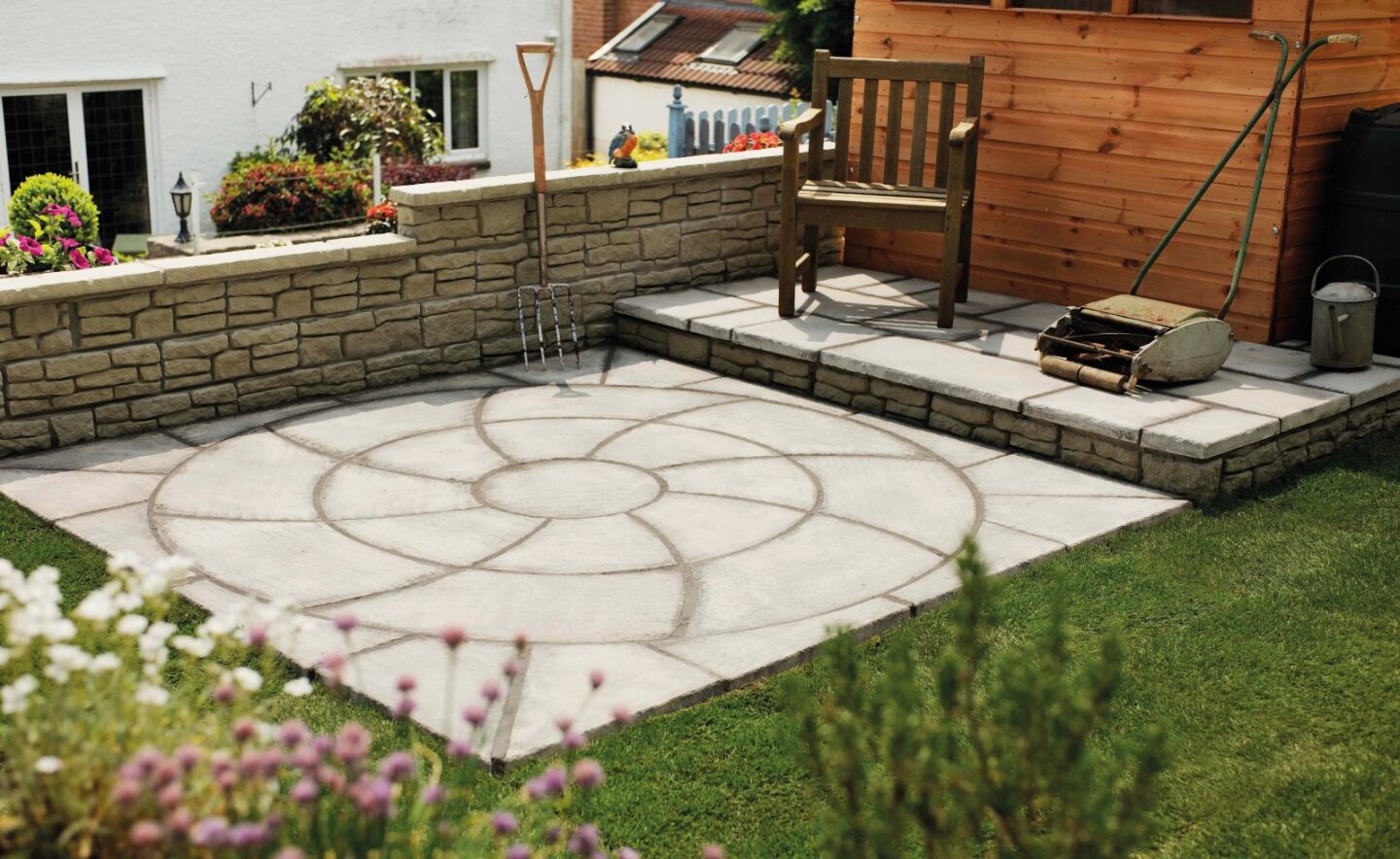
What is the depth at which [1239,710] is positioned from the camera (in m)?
3.68

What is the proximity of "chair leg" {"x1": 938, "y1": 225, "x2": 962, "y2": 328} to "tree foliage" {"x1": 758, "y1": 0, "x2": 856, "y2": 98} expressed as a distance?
961 cm

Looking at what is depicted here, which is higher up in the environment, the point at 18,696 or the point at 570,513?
the point at 18,696

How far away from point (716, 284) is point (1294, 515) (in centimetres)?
332

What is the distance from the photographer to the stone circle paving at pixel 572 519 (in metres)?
3.99

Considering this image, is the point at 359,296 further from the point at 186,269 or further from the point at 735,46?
the point at 735,46

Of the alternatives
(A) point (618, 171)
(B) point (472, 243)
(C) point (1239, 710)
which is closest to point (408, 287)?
(B) point (472, 243)

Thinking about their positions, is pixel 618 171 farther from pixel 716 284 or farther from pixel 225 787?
pixel 225 787

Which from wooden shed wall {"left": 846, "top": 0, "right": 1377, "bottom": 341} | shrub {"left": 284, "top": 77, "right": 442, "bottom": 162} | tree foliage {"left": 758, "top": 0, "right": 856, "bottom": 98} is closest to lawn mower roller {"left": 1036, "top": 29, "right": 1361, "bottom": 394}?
wooden shed wall {"left": 846, "top": 0, "right": 1377, "bottom": 341}

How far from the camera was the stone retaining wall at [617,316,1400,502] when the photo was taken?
5.23 m

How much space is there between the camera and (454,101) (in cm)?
1616

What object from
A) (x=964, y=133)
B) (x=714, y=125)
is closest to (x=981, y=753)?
(x=964, y=133)

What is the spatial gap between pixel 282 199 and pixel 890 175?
7446 millimetres

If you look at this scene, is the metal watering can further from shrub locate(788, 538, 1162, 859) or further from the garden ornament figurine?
shrub locate(788, 538, 1162, 859)

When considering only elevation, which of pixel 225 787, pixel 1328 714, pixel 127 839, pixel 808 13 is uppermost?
pixel 808 13
